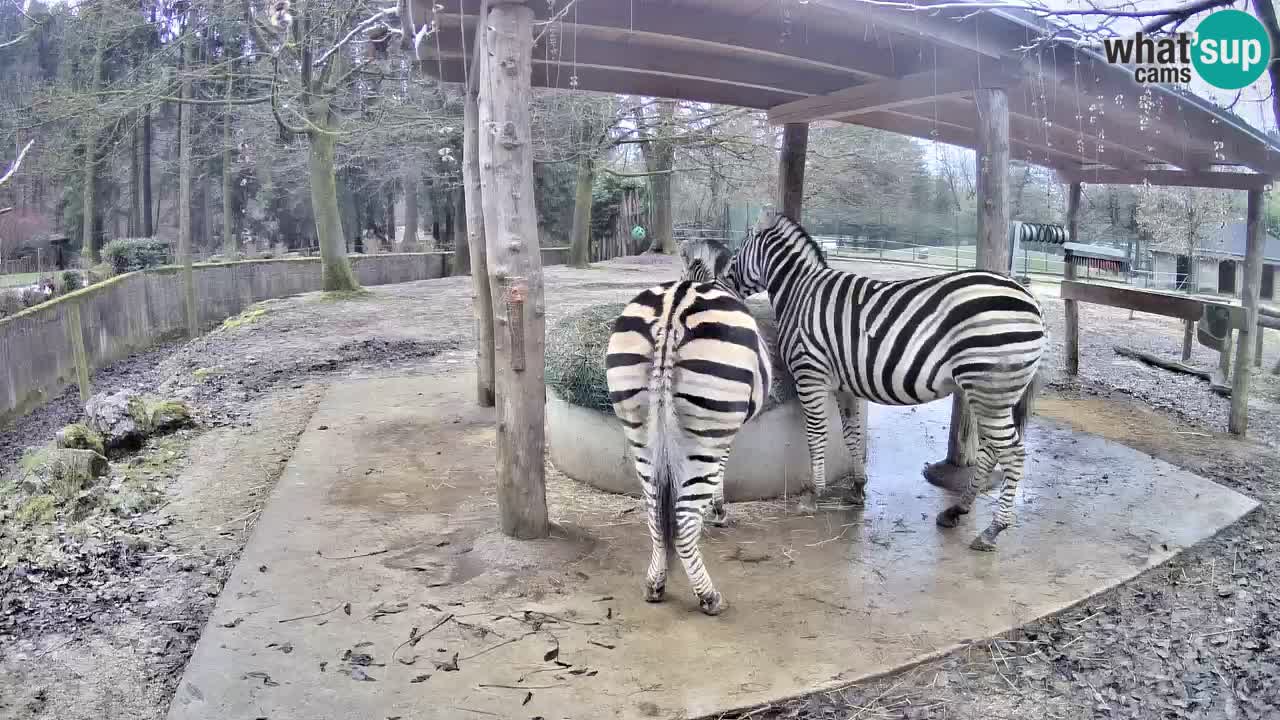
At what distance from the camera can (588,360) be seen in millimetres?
5426

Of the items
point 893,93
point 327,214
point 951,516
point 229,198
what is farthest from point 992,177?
point 229,198

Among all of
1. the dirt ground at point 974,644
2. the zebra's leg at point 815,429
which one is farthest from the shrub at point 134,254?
the zebra's leg at point 815,429

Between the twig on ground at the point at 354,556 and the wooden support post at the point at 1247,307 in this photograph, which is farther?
the wooden support post at the point at 1247,307

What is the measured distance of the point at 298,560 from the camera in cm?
430

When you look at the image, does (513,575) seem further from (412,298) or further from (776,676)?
(412,298)

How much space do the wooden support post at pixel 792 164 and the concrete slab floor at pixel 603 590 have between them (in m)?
2.55

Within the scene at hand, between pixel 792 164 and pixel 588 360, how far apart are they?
3.17m

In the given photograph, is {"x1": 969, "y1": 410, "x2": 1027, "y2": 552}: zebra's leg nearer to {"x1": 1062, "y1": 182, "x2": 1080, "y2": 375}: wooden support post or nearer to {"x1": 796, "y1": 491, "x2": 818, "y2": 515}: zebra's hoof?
{"x1": 796, "y1": 491, "x2": 818, "y2": 515}: zebra's hoof

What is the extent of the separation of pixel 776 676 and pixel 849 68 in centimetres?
413

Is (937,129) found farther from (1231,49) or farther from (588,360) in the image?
(1231,49)

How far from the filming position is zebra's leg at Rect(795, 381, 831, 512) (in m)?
5.08

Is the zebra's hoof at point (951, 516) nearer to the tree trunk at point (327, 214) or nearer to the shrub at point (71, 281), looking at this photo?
the shrub at point (71, 281)

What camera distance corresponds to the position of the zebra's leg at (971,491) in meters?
4.72

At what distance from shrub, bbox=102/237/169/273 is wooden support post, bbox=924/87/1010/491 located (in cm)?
1494
